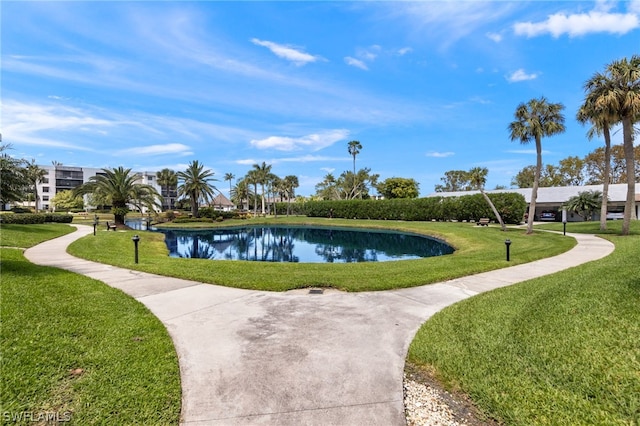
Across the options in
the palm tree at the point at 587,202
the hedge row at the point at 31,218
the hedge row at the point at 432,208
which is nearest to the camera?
the hedge row at the point at 31,218

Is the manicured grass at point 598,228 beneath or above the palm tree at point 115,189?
beneath

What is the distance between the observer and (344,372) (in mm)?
3424

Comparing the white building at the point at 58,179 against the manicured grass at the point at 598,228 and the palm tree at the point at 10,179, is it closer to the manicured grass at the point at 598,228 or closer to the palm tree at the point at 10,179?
the palm tree at the point at 10,179

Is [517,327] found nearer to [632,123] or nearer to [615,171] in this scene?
[632,123]

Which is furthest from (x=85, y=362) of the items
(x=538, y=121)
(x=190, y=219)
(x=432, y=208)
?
(x=190, y=219)

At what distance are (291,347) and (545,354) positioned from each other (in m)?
2.99

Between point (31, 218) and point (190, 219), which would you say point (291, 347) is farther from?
point (190, 219)

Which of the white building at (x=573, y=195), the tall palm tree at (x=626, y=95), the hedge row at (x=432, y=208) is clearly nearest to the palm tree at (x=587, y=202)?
the white building at (x=573, y=195)

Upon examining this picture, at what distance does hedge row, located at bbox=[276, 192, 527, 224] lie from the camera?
32.0m

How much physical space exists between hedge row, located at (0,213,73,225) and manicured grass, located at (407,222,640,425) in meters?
30.5

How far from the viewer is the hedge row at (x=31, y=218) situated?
77.2 ft

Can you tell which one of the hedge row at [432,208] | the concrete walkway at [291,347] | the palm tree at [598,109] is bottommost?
the concrete walkway at [291,347]

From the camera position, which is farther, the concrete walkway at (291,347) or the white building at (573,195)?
the white building at (573,195)

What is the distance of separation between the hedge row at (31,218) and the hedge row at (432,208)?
1377 inches
